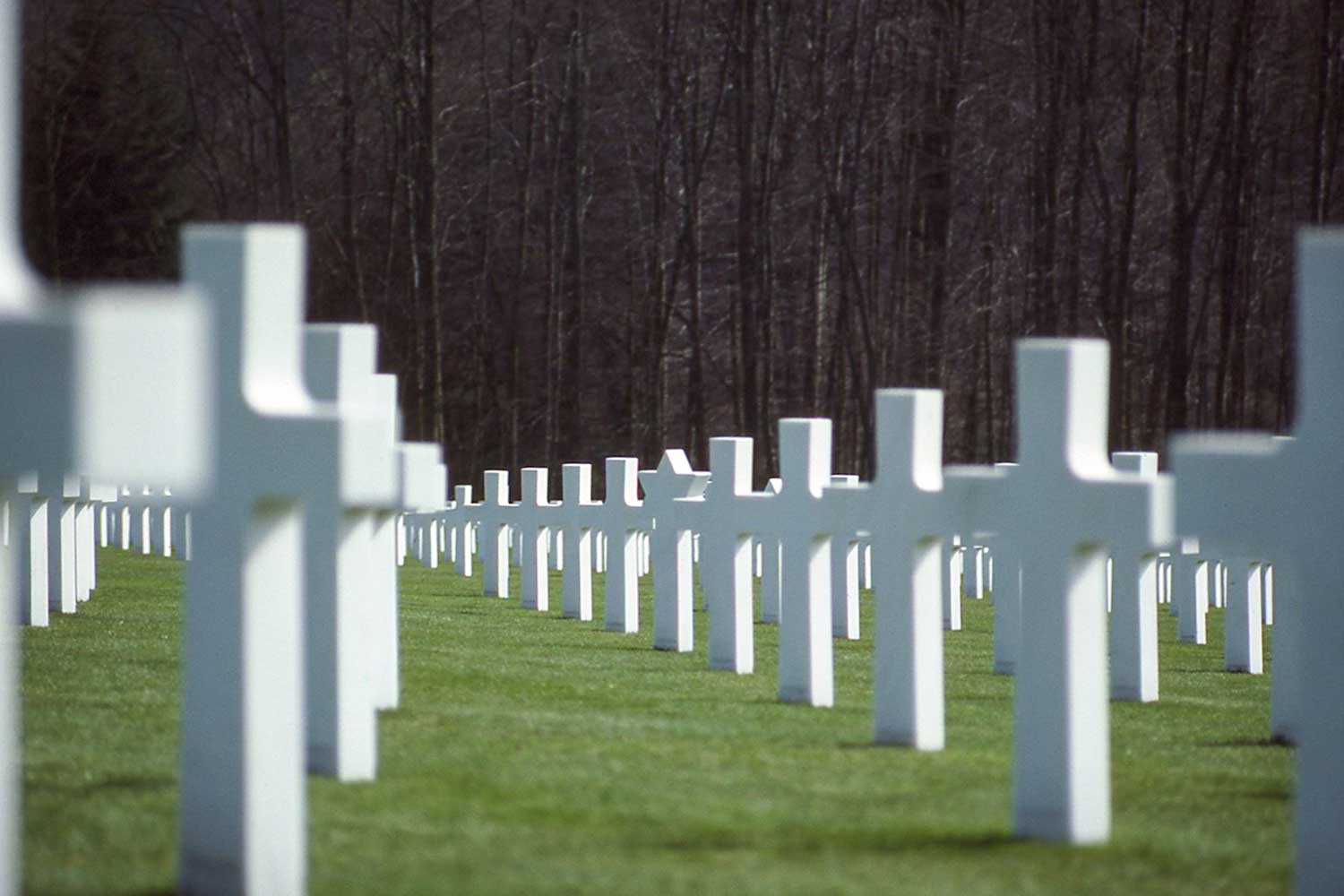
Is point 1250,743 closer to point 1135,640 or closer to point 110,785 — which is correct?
point 1135,640

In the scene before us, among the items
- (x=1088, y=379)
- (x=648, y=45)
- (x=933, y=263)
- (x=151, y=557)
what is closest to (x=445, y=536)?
(x=151, y=557)

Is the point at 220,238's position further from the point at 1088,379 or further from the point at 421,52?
the point at 421,52

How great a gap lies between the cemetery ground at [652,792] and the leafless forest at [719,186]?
76.3 ft

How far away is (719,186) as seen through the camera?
146 ft

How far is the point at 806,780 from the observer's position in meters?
6.38

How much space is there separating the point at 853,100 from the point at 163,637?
99.7 ft

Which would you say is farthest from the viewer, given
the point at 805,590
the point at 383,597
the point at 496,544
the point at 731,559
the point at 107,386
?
the point at 496,544

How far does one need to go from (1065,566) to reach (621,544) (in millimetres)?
8205

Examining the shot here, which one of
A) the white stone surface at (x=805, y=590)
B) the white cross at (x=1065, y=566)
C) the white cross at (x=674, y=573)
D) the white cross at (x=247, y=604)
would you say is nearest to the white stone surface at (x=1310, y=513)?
the white cross at (x=1065, y=566)

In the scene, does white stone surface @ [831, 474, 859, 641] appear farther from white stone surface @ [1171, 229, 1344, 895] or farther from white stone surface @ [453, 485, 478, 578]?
white stone surface @ [1171, 229, 1344, 895]

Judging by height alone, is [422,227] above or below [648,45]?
below

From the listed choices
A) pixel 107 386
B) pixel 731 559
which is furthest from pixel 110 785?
pixel 731 559

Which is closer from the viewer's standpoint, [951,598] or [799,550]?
[799,550]

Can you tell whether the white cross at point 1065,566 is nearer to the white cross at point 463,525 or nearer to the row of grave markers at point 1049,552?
the row of grave markers at point 1049,552
